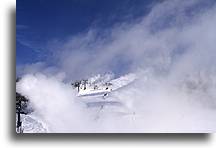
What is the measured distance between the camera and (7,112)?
6.78 feet

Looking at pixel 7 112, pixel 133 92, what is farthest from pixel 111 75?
pixel 7 112

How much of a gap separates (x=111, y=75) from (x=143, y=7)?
1.16 feet

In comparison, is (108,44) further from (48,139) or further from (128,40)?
(48,139)

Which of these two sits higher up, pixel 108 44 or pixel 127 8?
pixel 127 8

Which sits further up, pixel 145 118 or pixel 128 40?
pixel 128 40

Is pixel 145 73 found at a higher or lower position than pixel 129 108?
higher

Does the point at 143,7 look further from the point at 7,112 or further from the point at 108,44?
the point at 7,112

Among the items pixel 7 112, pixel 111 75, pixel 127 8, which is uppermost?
pixel 127 8

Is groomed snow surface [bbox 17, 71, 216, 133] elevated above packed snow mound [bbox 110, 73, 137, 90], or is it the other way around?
packed snow mound [bbox 110, 73, 137, 90]

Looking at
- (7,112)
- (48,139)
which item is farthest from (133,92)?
(7,112)

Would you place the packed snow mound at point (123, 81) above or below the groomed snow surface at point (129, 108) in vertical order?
above

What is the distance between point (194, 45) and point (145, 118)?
411mm

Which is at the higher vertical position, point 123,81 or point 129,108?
point 123,81

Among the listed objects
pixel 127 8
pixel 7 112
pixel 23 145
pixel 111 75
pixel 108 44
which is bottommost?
pixel 23 145
